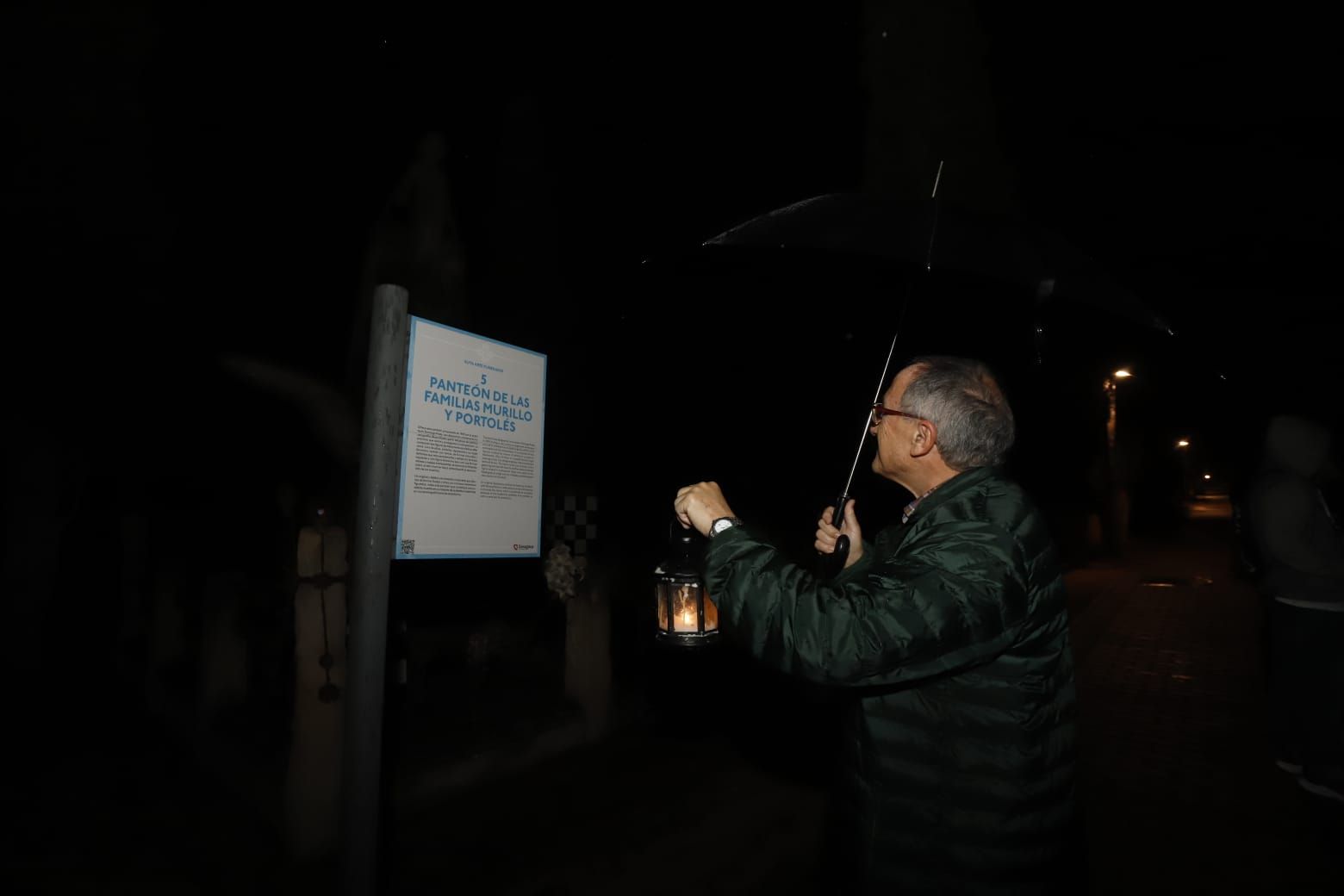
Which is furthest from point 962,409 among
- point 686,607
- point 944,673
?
point 686,607

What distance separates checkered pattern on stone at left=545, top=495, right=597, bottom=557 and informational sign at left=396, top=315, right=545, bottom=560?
2.24 meters

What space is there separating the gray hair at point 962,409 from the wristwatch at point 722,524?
628 mm

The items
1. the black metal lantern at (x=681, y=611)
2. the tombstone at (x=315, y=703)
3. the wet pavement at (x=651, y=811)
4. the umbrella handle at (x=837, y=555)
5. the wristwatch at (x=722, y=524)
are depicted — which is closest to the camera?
the wristwatch at (x=722, y=524)

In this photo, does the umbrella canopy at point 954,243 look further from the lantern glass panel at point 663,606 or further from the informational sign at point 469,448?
the lantern glass panel at point 663,606

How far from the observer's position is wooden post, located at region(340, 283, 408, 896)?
1.86 meters

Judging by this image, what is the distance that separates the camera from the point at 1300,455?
4027 mm

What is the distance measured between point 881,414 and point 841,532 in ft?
1.41

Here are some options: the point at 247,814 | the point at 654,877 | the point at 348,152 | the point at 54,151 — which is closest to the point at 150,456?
the point at 54,151

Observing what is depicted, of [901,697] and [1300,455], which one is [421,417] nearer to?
[901,697]

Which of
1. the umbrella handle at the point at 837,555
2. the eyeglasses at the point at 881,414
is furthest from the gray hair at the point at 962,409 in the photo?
the umbrella handle at the point at 837,555

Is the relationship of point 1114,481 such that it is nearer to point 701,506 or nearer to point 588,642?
point 588,642

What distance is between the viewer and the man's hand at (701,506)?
1686mm

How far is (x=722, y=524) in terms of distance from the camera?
64.6 inches

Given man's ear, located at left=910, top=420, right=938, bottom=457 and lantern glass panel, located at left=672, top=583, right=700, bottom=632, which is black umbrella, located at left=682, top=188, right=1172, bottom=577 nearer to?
man's ear, located at left=910, top=420, right=938, bottom=457
